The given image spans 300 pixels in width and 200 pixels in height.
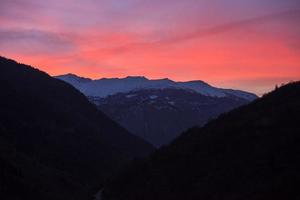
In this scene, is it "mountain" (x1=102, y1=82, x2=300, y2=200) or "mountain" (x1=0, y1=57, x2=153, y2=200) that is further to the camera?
"mountain" (x1=0, y1=57, x2=153, y2=200)

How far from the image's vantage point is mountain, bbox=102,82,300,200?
116 ft

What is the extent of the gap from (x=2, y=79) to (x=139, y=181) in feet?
310

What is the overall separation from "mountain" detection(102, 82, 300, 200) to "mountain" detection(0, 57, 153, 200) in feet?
54.8

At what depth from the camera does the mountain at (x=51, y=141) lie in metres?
75.1

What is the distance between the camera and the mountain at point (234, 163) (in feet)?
116

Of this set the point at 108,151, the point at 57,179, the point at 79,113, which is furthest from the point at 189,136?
the point at 79,113

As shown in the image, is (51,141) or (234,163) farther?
(51,141)

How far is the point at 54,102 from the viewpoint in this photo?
155125 mm

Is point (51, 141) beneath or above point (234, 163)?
above

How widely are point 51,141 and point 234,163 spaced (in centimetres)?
8380

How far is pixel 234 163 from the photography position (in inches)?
1646

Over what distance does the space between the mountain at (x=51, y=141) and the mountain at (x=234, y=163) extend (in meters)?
16.7

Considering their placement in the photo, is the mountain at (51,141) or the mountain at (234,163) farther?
the mountain at (51,141)

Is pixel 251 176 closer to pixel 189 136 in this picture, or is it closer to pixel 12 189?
pixel 189 136
